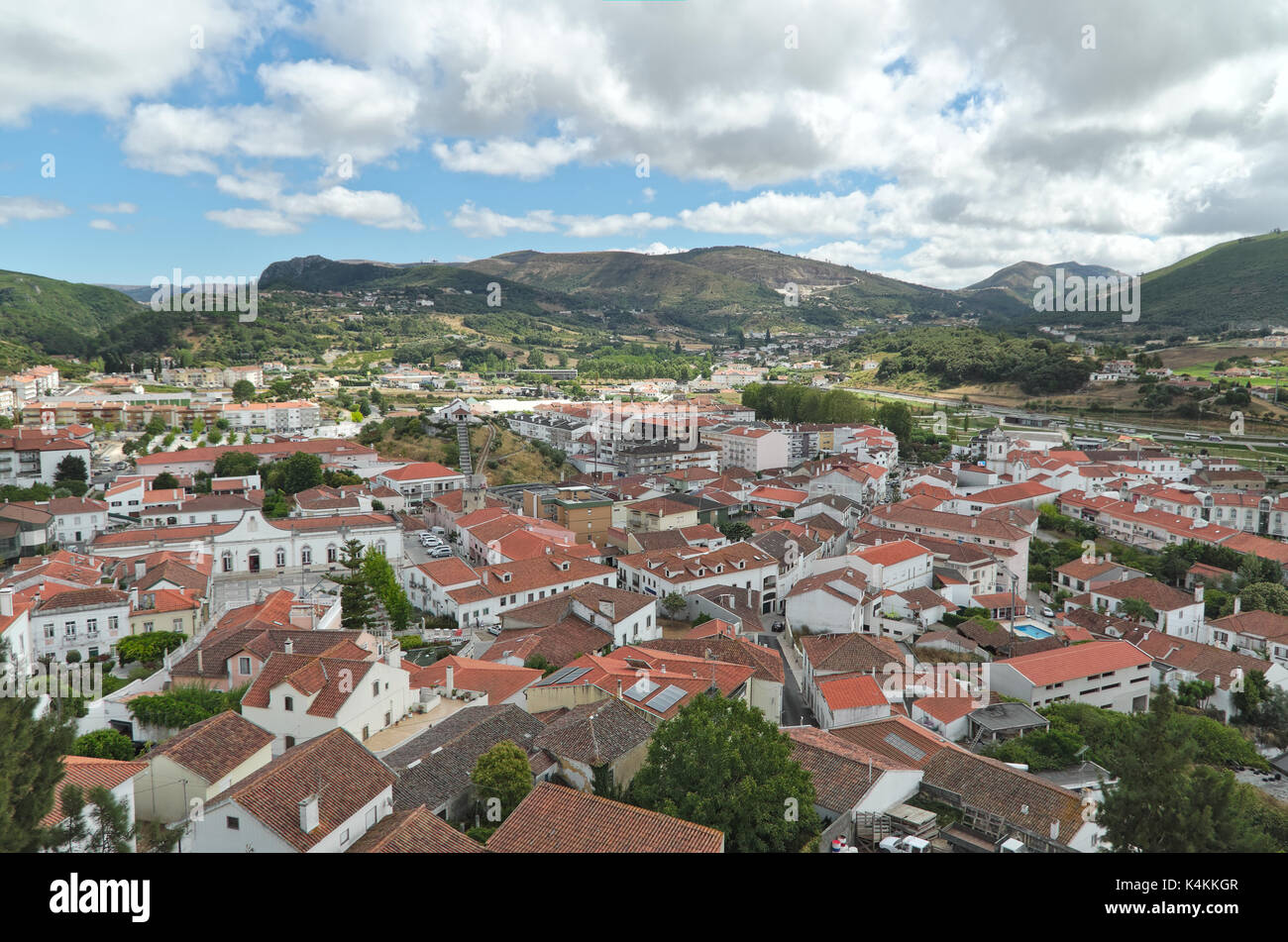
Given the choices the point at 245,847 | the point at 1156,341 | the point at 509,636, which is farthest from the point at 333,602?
the point at 1156,341

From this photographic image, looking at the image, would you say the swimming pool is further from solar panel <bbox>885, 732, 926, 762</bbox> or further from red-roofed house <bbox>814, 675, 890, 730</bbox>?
solar panel <bbox>885, 732, 926, 762</bbox>

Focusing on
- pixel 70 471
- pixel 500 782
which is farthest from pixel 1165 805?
pixel 70 471

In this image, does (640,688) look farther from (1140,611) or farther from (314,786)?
(1140,611)

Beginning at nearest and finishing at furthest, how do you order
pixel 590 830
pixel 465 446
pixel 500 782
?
pixel 590 830 < pixel 500 782 < pixel 465 446

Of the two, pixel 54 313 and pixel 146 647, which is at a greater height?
pixel 54 313

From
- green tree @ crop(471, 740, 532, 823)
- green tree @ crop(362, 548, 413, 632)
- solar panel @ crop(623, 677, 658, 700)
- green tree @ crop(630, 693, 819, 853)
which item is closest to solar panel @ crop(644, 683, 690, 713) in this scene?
solar panel @ crop(623, 677, 658, 700)
